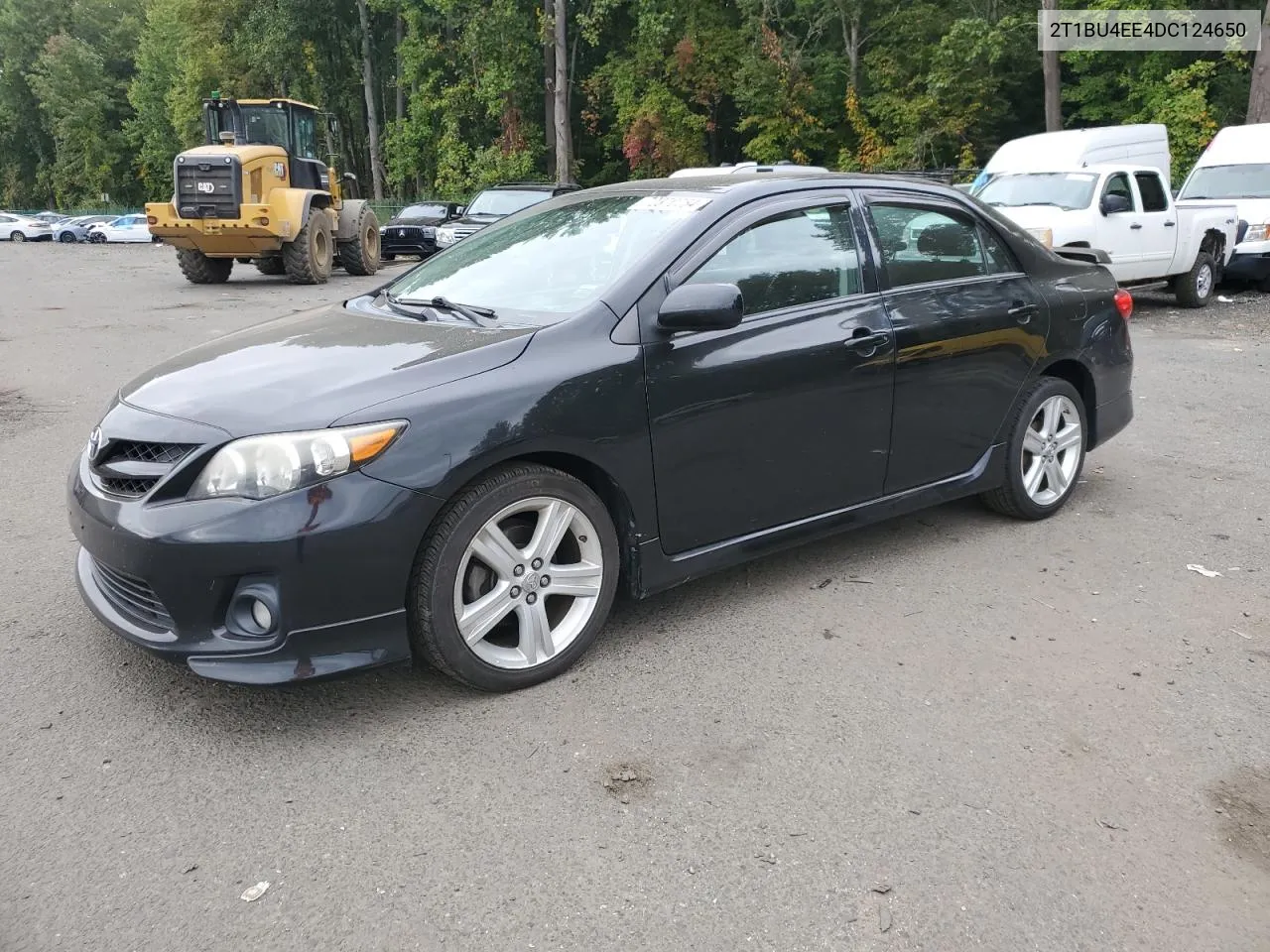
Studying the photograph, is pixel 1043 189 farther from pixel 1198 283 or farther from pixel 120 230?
pixel 120 230

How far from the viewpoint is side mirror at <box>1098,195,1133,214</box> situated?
1280cm

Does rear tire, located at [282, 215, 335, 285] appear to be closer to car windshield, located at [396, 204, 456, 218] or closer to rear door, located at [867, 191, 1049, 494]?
car windshield, located at [396, 204, 456, 218]

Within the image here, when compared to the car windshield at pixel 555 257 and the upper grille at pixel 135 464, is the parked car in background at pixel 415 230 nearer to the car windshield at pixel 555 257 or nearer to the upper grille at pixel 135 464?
the car windshield at pixel 555 257

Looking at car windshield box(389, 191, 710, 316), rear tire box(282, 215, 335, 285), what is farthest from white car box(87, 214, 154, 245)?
car windshield box(389, 191, 710, 316)

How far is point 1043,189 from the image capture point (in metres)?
13.4

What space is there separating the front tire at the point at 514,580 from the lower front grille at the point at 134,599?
0.73 meters

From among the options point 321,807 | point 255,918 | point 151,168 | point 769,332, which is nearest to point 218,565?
point 321,807

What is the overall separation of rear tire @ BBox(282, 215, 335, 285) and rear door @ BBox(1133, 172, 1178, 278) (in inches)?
486

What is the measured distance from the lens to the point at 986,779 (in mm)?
3020

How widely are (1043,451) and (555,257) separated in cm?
259

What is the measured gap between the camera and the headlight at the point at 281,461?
3.04 metres

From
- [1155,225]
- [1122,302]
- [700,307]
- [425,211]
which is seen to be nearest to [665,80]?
[425,211]

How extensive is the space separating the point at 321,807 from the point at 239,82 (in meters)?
55.9

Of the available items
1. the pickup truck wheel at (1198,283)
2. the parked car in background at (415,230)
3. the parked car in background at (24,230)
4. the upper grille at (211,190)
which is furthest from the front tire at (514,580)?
the parked car in background at (24,230)
